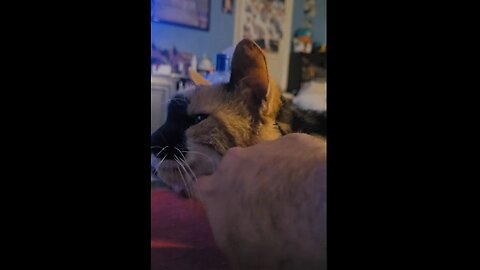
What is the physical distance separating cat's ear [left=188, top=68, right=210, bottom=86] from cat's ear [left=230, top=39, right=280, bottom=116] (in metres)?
0.06

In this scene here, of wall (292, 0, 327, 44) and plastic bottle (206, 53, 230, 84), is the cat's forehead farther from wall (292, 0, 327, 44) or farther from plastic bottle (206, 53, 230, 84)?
wall (292, 0, 327, 44)

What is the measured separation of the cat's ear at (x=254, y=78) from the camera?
96 centimetres

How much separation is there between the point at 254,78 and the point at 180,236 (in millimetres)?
402

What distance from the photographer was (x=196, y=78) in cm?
97

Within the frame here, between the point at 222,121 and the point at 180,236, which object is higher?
the point at 222,121

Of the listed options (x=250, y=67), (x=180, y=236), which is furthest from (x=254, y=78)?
(x=180, y=236)

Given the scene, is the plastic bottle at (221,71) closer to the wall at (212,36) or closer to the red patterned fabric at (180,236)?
the wall at (212,36)

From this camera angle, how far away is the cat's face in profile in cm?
97

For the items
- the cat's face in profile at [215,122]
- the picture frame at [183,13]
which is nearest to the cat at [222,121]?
the cat's face in profile at [215,122]

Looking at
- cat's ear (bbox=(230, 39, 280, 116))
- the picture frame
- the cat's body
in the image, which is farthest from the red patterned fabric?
the picture frame

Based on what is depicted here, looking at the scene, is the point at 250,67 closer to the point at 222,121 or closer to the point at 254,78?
the point at 254,78
